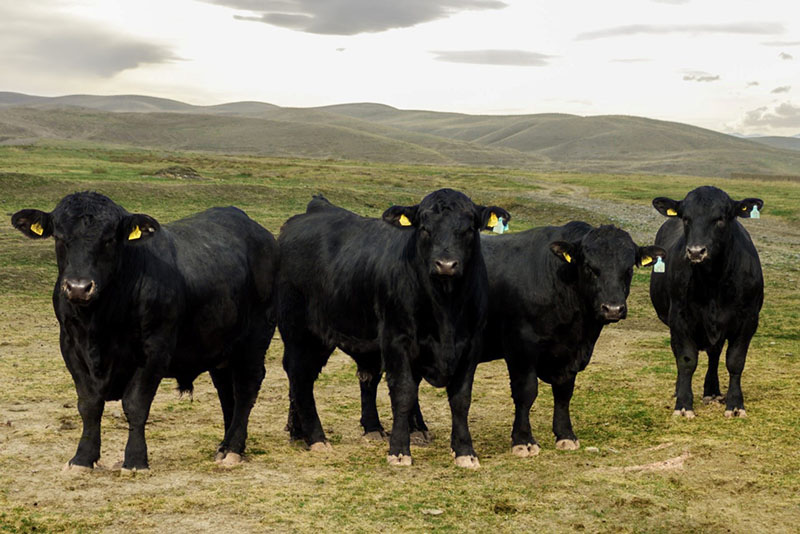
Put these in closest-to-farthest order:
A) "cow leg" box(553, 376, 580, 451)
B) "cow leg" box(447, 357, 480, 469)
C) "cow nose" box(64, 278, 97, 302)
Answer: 1. "cow nose" box(64, 278, 97, 302)
2. "cow leg" box(447, 357, 480, 469)
3. "cow leg" box(553, 376, 580, 451)

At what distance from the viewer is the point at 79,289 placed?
24.5 ft

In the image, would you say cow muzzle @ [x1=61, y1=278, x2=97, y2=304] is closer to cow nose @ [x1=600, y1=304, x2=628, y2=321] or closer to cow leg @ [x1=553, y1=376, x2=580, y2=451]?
cow nose @ [x1=600, y1=304, x2=628, y2=321]

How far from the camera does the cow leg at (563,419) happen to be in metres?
9.66

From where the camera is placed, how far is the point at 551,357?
980 cm

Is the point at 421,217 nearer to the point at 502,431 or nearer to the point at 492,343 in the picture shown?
the point at 492,343

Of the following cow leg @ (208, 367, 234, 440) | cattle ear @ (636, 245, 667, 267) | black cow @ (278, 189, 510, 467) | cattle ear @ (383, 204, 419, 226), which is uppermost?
cattle ear @ (383, 204, 419, 226)

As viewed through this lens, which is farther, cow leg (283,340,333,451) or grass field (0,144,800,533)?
cow leg (283,340,333,451)

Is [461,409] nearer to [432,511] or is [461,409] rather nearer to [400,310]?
[400,310]

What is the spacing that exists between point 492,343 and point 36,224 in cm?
515

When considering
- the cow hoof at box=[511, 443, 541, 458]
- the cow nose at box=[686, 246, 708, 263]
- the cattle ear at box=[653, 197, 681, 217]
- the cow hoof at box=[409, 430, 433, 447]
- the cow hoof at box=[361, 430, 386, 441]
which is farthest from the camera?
the cattle ear at box=[653, 197, 681, 217]

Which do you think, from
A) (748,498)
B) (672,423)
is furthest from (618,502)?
(672,423)

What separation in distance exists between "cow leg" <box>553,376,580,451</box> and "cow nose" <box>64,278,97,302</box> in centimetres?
528

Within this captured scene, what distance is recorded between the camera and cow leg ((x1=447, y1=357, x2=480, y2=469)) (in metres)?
8.87

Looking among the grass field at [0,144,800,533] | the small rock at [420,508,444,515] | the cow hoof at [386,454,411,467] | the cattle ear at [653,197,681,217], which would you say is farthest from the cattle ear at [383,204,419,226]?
the cattle ear at [653,197,681,217]
